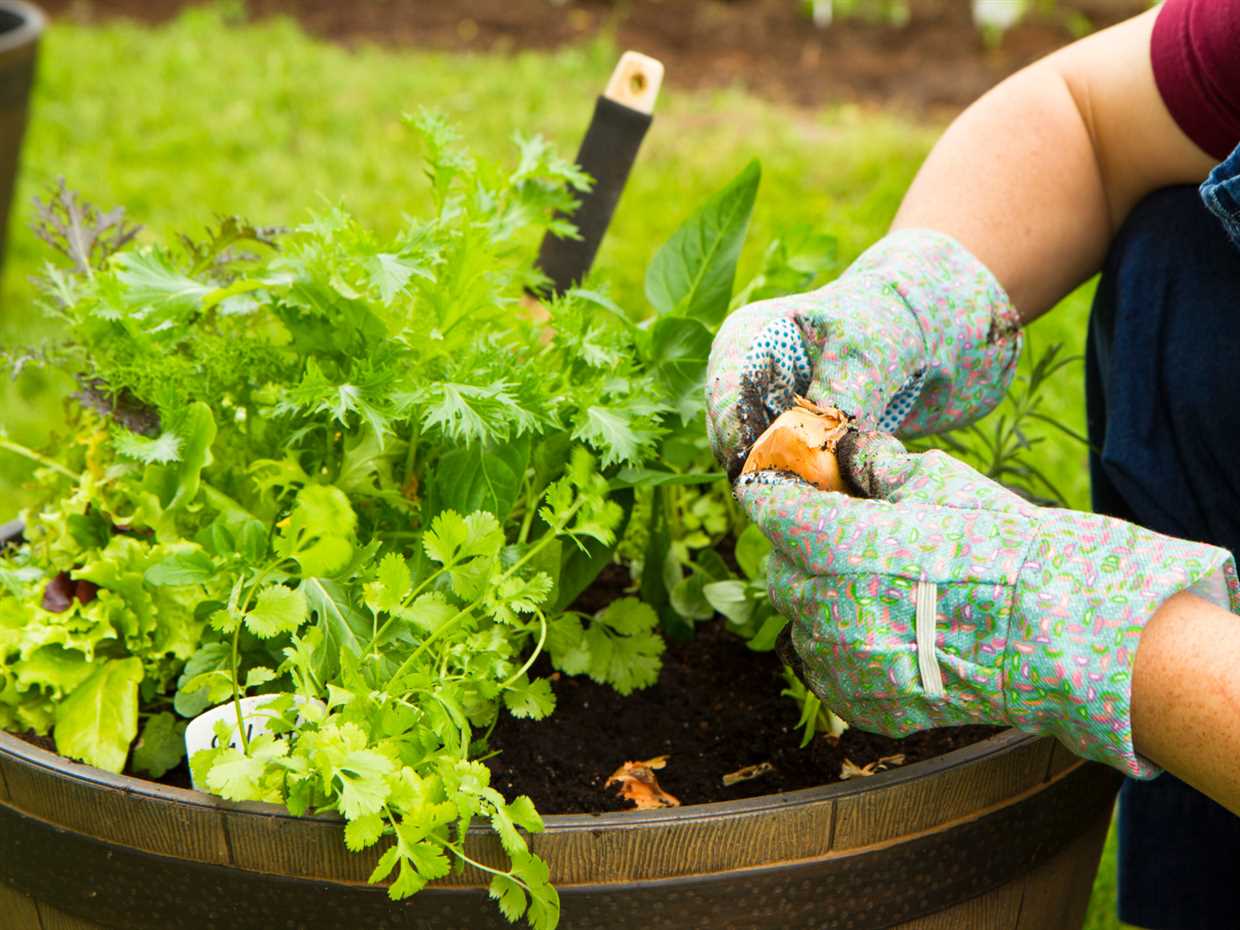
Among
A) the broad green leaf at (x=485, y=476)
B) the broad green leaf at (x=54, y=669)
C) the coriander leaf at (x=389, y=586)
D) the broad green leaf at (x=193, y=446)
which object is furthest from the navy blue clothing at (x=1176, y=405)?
the broad green leaf at (x=54, y=669)

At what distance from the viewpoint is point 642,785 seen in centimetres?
116

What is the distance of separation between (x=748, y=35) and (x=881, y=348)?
3980 millimetres

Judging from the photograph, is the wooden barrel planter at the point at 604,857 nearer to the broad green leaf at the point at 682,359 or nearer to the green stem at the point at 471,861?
the green stem at the point at 471,861

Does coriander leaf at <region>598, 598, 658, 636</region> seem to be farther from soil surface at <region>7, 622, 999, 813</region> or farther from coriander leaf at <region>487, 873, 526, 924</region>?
coriander leaf at <region>487, 873, 526, 924</region>

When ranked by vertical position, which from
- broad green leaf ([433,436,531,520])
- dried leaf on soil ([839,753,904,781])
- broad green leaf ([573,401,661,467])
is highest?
broad green leaf ([573,401,661,467])

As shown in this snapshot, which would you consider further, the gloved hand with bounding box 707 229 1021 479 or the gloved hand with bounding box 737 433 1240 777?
the gloved hand with bounding box 707 229 1021 479

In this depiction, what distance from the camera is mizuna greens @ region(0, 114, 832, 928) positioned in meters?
1.00

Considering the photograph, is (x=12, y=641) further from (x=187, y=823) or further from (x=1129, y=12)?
(x=1129, y=12)

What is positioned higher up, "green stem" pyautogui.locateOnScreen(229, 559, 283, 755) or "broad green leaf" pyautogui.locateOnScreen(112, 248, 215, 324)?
"broad green leaf" pyautogui.locateOnScreen(112, 248, 215, 324)

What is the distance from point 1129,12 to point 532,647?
4156 millimetres

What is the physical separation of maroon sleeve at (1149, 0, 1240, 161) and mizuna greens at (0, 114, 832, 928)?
0.35m

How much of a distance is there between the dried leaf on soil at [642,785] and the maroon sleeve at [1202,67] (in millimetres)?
772

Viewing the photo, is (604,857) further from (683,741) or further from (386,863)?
(683,741)

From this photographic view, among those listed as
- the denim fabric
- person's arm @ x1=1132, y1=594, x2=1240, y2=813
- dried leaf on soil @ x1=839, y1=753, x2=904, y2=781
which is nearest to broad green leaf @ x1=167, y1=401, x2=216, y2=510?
dried leaf on soil @ x1=839, y1=753, x2=904, y2=781
